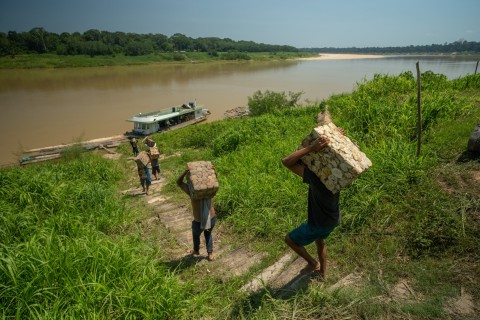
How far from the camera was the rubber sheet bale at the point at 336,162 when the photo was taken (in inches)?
109

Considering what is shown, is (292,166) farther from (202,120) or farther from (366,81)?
(202,120)

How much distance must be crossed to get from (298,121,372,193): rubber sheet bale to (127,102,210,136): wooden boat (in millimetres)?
18938

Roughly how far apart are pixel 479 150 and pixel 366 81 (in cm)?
776

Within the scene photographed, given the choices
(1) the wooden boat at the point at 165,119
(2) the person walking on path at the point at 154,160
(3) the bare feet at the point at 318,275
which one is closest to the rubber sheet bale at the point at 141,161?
(2) the person walking on path at the point at 154,160

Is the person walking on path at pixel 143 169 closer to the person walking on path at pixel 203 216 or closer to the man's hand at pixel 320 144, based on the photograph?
the person walking on path at pixel 203 216

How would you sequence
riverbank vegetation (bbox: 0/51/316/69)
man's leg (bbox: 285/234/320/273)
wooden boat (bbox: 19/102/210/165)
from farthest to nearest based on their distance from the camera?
riverbank vegetation (bbox: 0/51/316/69), wooden boat (bbox: 19/102/210/165), man's leg (bbox: 285/234/320/273)

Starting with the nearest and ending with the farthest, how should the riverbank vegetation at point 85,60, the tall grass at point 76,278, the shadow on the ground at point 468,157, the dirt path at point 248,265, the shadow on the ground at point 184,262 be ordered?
1. the tall grass at point 76,278
2. the dirt path at point 248,265
3. the shadow on the ground at point 184,262
4. the shadow on the ground at point 468,157
5. the riverbank vegetation at point 85,60

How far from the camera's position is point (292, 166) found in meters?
3.01

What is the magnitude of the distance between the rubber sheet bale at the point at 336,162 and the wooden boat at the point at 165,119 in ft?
62.1

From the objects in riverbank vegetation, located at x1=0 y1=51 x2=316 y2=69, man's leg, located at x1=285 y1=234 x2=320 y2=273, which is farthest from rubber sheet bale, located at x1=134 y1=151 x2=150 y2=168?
riverbank vegetation, located at x1=0 y1=51 x2=316 y2=69

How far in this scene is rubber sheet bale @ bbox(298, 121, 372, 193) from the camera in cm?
277

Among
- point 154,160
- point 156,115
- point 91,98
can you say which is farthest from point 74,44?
point 154,160

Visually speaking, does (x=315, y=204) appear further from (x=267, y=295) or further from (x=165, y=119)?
(x=165, y=119)

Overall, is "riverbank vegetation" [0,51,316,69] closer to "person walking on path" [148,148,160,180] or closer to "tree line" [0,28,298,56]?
"tree line" [0,28,298,56]
